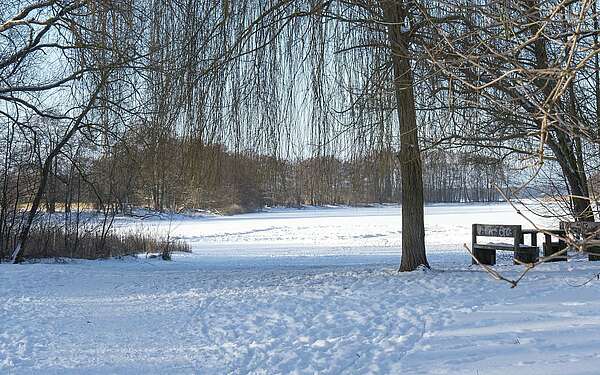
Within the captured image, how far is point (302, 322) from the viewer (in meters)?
6.46

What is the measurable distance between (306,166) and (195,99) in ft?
3.61

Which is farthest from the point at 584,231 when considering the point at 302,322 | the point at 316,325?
Result: the point at 302,322

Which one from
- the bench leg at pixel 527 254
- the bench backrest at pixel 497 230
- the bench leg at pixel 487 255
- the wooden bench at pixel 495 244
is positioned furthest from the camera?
the bench leg at pixel 487 255

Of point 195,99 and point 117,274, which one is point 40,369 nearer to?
point 195,99

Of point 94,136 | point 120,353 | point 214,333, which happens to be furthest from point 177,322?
point 94,136

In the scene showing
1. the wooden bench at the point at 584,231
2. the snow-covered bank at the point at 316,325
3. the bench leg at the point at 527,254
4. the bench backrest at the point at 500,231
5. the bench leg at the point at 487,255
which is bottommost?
the snow-covered bank at the point at 316,325

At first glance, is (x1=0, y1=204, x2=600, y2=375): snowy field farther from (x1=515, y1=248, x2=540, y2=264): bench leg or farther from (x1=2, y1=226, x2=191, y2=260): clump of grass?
(x1=2, y1=226, x2=191, y2=260): clump of grass

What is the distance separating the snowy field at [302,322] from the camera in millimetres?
4848

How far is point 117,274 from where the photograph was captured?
11922 millimetres

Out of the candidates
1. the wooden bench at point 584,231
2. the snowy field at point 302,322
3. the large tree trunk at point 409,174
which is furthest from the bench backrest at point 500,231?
the wooden bench at point 584,231

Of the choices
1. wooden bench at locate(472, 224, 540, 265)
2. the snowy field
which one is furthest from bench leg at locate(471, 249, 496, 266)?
the snowy field

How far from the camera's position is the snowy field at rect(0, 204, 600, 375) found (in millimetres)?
4848

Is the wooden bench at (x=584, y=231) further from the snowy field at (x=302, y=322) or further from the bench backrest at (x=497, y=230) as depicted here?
the bench backrest at (x=497, y=230)

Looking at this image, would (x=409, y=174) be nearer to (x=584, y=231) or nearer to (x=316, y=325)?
(x=316, y=325)
